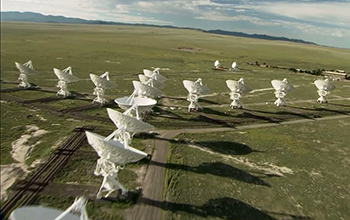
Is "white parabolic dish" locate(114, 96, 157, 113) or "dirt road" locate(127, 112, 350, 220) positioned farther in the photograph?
"white parabolic dish" locate(114, 96, 157, 113)

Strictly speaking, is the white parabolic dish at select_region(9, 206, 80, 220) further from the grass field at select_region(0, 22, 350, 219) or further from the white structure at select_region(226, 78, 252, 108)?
the white structure at select_region(226, 78, 252, 108)

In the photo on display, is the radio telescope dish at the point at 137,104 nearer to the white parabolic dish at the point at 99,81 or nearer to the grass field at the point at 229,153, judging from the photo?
the grass field at the point at 229,153

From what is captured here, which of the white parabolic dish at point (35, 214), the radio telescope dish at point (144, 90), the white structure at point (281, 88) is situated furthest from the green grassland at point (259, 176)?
the white structure at point (281, 88)

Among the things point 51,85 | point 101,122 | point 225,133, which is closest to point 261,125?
point 225,133

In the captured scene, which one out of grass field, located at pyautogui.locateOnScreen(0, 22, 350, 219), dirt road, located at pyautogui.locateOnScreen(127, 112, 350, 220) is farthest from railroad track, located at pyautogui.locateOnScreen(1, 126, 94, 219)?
dirt road, located at pyautogui.locateOnScreen(127, 112, 350, 220)

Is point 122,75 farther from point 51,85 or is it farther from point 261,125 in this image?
point 261,125

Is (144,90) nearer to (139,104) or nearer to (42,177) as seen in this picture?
(139,104)
